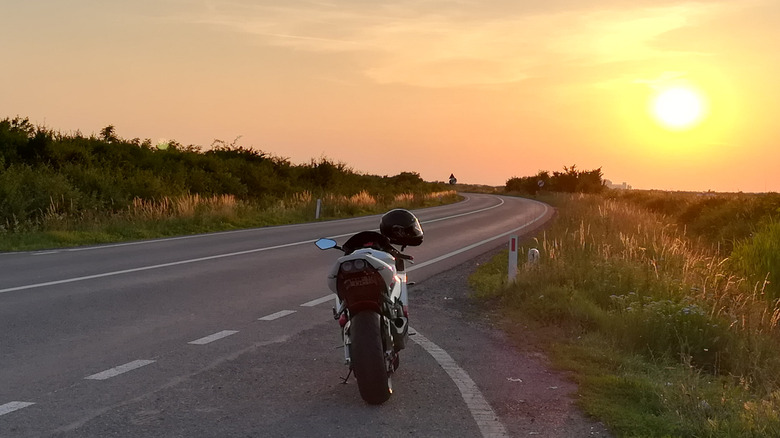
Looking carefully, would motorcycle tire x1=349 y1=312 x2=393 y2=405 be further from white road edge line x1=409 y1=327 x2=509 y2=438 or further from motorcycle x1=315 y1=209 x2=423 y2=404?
white road edge line x1=409 y1=327 x2=509 y2=438

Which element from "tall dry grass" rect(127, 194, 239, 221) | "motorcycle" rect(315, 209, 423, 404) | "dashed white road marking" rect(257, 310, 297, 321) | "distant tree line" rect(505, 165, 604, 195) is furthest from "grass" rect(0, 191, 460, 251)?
"distant tree line" rect(505, 165, 604, 195)

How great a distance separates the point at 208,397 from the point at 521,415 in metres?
2.42

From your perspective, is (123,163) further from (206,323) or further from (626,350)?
(626,350)

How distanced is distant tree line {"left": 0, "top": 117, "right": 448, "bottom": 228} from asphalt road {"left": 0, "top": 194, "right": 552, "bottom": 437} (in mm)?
9694

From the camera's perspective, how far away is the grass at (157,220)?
63.4 feet

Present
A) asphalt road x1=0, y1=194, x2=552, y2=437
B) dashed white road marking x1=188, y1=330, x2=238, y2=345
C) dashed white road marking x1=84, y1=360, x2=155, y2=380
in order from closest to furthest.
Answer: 1. asphalt road x1=0, y1=194, x2=552, y2=437
2. dashed white road marking x1=84, y1=360, x2=155, y2=380
3. dashed white road marking x1=188, y1=330, x2=238, y2=345

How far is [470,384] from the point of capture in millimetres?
6578

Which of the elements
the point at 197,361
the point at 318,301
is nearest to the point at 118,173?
the point at 318,301

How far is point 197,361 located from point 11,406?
72.3 inches

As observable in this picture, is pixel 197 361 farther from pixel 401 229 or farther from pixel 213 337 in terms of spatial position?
pixel 401 229

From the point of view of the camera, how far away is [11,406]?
18.1ft

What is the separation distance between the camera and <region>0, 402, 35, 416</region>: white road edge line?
5398 mm

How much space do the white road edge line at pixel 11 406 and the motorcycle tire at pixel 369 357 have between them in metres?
2.44

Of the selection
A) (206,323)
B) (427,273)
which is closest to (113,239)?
(427,273)
